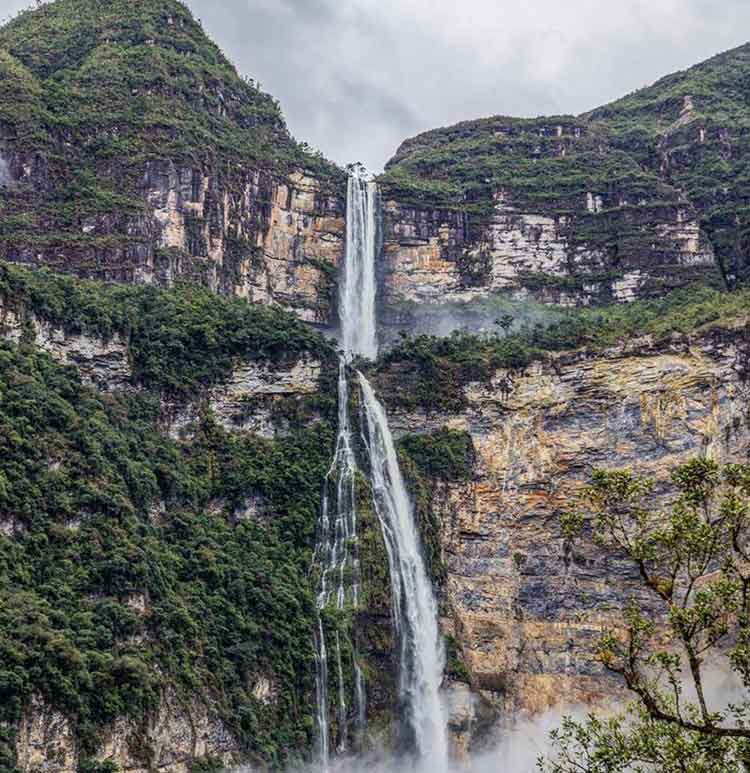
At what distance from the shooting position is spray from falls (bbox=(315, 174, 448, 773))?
40.2 m

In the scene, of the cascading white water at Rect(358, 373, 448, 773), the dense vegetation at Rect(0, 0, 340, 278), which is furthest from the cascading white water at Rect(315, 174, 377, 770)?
the dense vegetation at Rect(0, 0, 340, 278)

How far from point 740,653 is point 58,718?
21787 mm

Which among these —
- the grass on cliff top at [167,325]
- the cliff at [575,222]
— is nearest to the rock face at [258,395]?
the grass on cliff top at [167,325]

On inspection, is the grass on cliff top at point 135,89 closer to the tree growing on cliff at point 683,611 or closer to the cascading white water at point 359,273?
the cascading white water at point 359,273

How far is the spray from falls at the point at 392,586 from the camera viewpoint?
4025 cm

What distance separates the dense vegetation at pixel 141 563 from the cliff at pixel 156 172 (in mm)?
11270

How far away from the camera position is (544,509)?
47.3 metres

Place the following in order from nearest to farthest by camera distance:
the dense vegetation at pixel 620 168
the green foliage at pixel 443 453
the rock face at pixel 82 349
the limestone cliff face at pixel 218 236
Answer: the rock face at pixel 82 349 < the green foliage at pixel 443 453 < the limestone cliff face at pixel 218 236 < the dense vegetation at pixel 620 168

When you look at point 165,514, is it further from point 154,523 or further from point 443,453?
point 443,453

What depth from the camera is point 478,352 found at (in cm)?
5084

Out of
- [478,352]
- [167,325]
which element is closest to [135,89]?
[167,325]

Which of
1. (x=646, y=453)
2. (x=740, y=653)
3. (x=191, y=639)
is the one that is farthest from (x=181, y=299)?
(x=740, y=653)

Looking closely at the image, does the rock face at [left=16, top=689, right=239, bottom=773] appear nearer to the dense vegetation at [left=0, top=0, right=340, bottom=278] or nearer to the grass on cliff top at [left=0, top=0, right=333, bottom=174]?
the dense vegetation at [left=0, top=0, right=340, bottom=278]

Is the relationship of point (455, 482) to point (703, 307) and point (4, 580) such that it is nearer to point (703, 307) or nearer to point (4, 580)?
point (703, 307)
